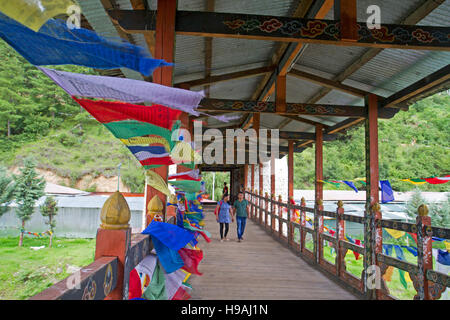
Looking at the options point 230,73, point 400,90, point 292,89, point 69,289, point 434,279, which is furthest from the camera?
point 292,89

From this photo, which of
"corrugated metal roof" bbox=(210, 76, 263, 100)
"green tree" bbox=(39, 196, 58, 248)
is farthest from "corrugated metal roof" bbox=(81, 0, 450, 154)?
"green tree" bbox=(39, 196, 58, 248)

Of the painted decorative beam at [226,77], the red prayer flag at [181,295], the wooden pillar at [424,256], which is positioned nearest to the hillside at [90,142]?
the painted decorative beam at [226,77]

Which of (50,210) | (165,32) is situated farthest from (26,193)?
(165,32)

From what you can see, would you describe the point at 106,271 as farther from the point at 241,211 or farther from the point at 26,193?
the point at 26,193

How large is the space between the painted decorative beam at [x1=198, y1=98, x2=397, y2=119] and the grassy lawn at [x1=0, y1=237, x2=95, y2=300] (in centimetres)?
1755

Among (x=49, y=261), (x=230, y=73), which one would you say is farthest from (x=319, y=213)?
(x=49, y=261)

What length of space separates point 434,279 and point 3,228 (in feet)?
81.8

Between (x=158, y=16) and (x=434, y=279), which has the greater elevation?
(x=158, y=16)

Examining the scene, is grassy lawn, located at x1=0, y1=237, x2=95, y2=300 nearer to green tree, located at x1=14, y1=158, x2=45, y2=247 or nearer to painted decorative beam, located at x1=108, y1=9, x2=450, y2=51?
green tree, located at x1=14, y1=158, x2=45, y2=247

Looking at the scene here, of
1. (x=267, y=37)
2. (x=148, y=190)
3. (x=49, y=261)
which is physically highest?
(x=267, y=37)

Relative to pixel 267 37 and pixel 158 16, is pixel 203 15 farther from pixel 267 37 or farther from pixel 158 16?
pixel 267 37

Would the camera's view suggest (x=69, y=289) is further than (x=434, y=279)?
No

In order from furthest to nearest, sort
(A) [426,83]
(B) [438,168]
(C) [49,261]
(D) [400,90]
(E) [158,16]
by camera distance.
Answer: (B) [438,168]
(C) [49,261]
(D) [400,90]
(A) [426,83]
(E) [158,16]

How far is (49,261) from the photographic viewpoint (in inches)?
759
